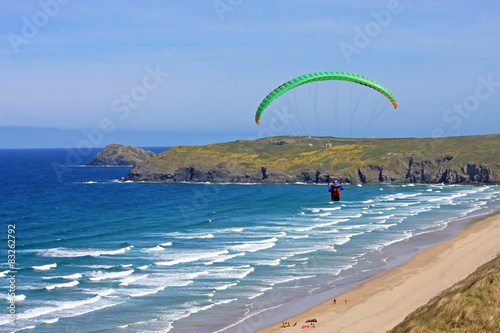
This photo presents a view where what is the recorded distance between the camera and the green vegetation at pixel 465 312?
57.8 ft

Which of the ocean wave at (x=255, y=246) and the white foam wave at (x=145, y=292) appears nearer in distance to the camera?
the white foam wave at (x=145, y=292)

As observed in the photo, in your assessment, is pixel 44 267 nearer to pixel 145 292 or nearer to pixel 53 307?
pixel 53 307

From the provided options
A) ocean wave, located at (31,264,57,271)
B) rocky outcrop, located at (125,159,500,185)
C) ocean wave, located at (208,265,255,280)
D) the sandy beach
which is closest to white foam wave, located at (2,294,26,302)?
ocean wave, located at (31,264,57,271)

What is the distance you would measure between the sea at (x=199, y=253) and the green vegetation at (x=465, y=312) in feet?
32.2

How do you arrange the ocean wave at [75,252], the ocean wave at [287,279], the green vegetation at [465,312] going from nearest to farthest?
the green vegetation at [465,312]
the ocean wave at [287,279]
the ocean wave at [75,252]

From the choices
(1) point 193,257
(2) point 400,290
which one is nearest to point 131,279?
(1) point 193,257

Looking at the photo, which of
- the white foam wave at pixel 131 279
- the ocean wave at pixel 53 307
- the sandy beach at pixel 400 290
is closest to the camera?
the sandy beach at pixel 400 290

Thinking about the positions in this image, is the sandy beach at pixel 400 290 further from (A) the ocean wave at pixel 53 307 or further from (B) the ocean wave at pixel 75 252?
(B) the ocean wave at pixel 75 252

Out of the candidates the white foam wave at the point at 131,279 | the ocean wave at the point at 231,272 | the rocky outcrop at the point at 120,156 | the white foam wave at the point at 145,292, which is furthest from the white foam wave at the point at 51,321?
the rocky outcrop at the point at 120,156

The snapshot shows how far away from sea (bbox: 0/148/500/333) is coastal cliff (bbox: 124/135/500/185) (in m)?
18.4

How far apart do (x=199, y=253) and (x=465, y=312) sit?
89.5 feet

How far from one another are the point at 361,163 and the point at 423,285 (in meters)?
79.5

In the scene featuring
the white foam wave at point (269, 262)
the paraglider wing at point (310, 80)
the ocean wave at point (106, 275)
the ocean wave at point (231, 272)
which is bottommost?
the ocean wave at point (231, 272)

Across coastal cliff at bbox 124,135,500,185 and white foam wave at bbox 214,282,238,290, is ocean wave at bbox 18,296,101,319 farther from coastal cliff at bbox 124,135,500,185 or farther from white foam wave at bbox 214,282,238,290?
coastal cliff at bbox 124,135,500,185
